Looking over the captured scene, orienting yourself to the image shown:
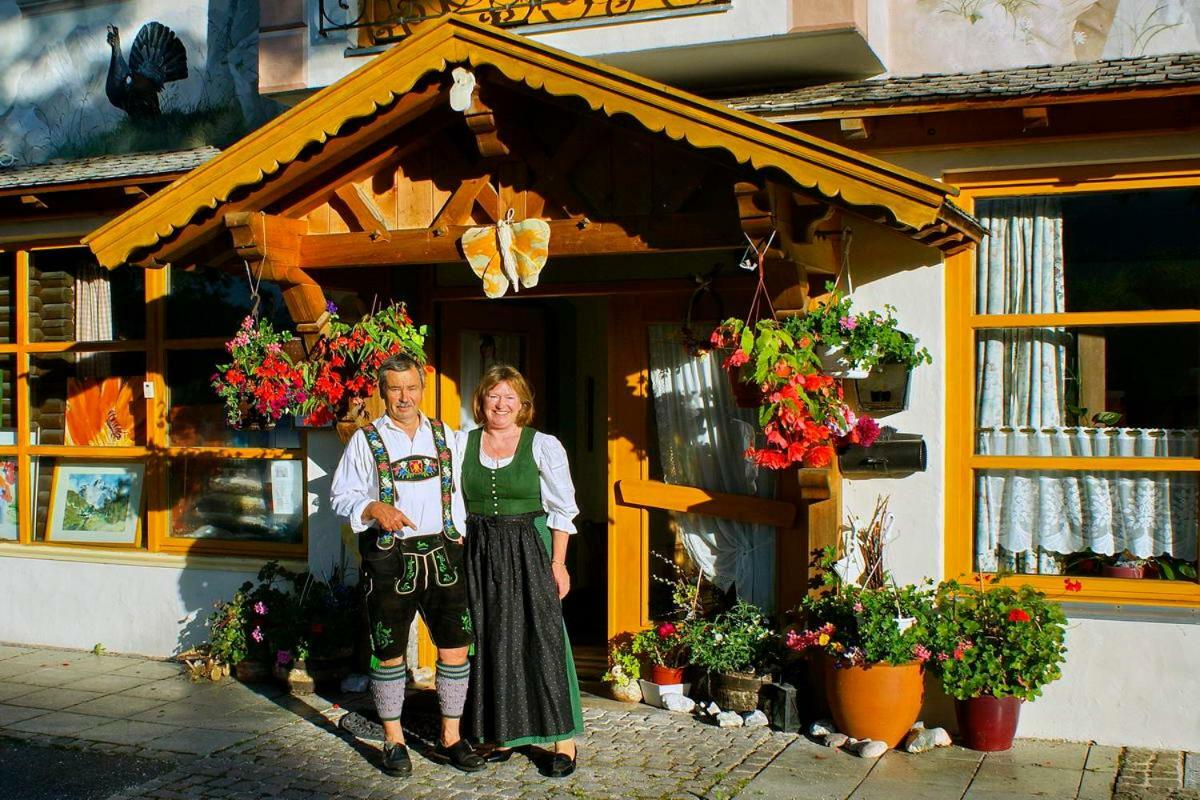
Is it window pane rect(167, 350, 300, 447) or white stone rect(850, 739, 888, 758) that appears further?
window pane rect(167, 350, 300, 447)

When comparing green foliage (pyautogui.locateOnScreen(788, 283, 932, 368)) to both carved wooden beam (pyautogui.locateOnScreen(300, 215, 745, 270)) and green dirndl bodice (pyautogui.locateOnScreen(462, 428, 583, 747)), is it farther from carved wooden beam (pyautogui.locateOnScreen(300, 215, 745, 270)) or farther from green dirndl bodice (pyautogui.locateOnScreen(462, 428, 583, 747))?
green dirndl bodice (pyautogui.locateOnScreen(462, 428, 583, 747))

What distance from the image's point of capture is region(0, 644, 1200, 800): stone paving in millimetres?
5863

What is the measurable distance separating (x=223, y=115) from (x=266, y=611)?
12.6 ft

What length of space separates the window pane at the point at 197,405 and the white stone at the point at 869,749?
4.42 m

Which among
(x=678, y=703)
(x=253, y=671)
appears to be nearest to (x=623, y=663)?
(x=678, y=703)

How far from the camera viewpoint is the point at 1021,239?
6867 millimetres

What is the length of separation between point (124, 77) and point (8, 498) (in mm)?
3217

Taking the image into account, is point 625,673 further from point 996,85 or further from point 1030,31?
point 1030,31

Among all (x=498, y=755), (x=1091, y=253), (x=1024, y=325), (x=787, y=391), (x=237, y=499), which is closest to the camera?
(x=787, y=391)

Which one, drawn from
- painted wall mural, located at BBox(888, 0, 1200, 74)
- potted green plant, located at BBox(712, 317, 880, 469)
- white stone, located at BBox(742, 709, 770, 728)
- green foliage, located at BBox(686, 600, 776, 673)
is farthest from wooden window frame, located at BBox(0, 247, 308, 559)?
painted wall mural, located at BBox(888, 0, 1200, 74)

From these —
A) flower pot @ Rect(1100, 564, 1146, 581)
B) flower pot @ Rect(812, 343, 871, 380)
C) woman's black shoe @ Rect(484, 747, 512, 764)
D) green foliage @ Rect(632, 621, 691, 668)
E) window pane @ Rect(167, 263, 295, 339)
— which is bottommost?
woman's black shoe @ Rect(484, 747, 512, 764)

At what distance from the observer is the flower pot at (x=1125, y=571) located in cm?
665

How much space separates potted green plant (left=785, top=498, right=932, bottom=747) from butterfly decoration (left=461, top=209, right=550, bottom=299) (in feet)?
7.18

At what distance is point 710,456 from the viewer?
739cm
